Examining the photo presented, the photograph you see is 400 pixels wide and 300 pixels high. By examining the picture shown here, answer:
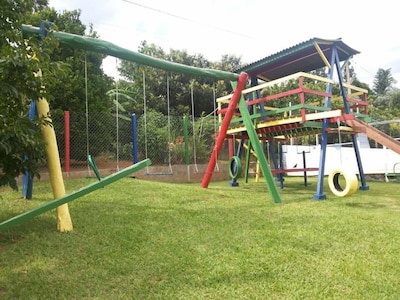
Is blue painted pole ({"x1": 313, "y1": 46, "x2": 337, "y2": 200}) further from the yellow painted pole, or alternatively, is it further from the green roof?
the yellow painted pole

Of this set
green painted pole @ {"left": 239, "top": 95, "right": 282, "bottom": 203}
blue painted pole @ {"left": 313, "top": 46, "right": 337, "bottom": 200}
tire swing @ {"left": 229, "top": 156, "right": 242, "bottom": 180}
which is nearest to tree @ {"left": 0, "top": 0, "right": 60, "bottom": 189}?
green painted pole @ {"left": 239, "top": 95, "right": 282, "bottom": 203}

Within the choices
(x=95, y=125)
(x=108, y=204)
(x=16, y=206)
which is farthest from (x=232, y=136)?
(x=16, y=206)

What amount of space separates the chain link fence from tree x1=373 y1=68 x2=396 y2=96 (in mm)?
45848

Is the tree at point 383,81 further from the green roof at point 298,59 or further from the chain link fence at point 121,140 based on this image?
the green roof at point 298,59

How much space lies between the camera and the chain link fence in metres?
9.91

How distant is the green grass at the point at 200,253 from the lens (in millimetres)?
2684

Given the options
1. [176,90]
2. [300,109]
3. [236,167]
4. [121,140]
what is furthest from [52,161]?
[176,90]

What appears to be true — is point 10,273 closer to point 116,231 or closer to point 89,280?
point 89,280

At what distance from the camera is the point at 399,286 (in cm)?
272

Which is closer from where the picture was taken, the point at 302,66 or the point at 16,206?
the point at 16,206

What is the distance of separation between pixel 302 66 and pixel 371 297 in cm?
848

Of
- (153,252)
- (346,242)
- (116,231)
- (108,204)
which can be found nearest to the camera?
(153,252)

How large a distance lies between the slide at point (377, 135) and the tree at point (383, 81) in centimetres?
4963

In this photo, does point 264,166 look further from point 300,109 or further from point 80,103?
point 80,103
